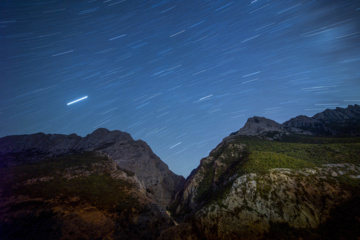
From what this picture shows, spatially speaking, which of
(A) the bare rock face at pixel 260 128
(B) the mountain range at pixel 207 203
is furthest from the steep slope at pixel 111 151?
(A) the bare rock face at pixel 260 128

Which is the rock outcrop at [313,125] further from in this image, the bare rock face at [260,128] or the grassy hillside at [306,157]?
the grassy hillside at [306,157]

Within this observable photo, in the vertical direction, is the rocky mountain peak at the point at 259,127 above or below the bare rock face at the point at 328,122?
above

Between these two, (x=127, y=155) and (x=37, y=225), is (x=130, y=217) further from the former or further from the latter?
(x=127, y=155)

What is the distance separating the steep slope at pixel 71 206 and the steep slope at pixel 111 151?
106ft

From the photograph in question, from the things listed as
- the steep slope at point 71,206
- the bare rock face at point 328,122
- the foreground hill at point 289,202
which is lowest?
the bare rock face at point 328,122

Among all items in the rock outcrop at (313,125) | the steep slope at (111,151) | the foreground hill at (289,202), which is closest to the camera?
the foreground hill at (289,202)

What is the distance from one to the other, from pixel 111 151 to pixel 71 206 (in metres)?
60.5

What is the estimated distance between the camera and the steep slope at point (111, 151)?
81456mm

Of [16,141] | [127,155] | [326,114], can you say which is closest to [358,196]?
[127,155]

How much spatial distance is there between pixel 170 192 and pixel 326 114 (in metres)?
163

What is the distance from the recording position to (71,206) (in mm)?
37406

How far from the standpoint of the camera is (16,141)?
87688 mm

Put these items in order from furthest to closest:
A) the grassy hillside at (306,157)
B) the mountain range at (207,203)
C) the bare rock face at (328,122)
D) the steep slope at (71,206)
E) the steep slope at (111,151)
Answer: the bare rock face at (328,122) < the steep slope at (111,151) < the grassy hillside at (306,157) < the mountain range at (207,203) < the steep slope at (71,206)

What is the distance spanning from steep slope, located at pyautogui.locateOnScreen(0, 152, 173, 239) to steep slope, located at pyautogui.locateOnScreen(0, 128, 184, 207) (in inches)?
1276
